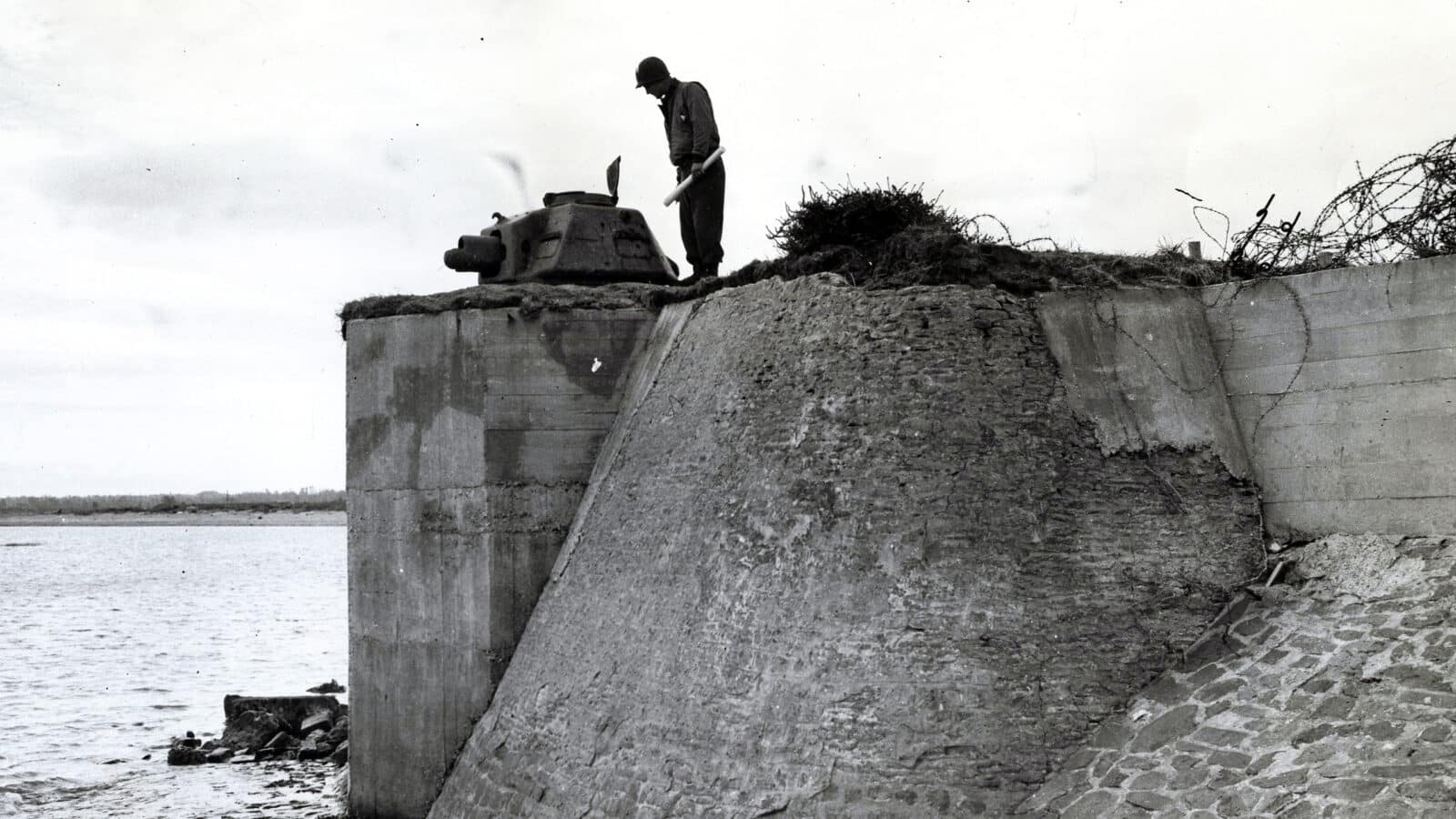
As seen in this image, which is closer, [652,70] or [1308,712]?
[1308,712]

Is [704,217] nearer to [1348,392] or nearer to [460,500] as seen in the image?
[460,500]

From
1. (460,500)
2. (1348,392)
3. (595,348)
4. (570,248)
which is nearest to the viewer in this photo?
(1348,392)

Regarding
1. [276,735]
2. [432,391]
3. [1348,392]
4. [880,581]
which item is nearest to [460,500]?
[432,391]

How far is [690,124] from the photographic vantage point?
1542 centimetres

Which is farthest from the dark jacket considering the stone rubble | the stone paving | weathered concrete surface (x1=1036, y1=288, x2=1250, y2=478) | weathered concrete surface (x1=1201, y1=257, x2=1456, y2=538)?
the stone rubble

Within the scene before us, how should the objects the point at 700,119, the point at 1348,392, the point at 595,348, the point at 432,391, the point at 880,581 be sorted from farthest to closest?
the point at 700,119 < the point at 432,391 < the point at 595,348 < the point at 1348,392 < the point at 880,581

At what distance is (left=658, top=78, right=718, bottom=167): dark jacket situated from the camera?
15.3 m

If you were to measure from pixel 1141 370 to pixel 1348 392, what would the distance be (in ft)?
4.92

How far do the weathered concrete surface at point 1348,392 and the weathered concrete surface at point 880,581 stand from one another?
0.50 metres

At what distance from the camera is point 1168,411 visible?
11.5 meters

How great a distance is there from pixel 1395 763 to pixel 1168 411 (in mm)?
3453

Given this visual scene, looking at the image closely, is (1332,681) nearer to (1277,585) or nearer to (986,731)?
(1277,585)

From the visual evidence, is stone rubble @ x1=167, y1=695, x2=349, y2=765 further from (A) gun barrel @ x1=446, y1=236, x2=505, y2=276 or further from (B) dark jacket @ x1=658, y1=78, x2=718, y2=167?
(B) dark jacket @ x1=658, y1=78, x2=718, y2=167

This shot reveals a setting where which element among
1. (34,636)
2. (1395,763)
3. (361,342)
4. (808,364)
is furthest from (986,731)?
(34,636)
